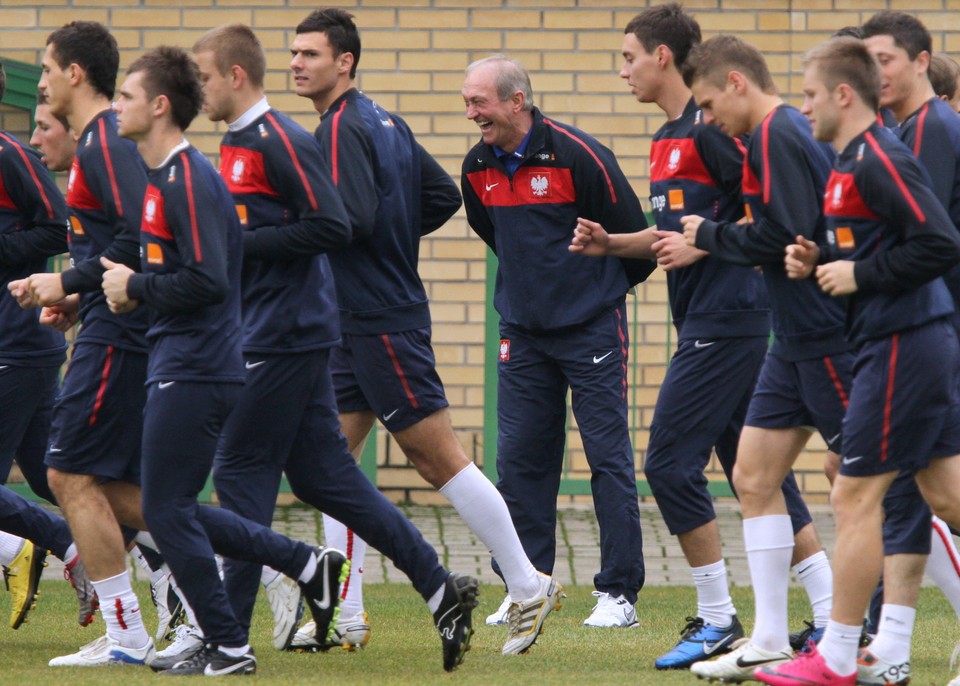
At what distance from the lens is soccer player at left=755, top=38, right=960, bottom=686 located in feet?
14.2

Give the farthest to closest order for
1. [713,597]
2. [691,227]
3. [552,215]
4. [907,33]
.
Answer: [552,215] < [713,597] < [907,33] < [691,227]

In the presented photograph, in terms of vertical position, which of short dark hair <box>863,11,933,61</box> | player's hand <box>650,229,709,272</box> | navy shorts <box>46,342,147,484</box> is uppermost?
short dark hair <box>863,11,933,61</box>

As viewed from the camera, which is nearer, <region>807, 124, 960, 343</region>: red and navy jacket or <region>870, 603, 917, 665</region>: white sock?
<region>807, 124, 960, 343</region>: red and navy jacket

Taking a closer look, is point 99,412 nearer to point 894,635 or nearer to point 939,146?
point 894,635

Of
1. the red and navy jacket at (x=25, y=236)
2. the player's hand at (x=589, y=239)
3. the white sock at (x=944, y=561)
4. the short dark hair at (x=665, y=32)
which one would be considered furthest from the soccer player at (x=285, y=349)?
the white sock at (x=944, y=561)

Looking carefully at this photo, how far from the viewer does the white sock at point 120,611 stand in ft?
17.2

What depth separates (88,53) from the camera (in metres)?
5.29

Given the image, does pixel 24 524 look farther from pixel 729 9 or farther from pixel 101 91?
pixel 729 9

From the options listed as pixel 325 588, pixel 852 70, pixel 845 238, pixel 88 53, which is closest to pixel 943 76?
pixel 852 70

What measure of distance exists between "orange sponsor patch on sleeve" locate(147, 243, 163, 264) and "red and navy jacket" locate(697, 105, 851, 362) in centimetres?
165

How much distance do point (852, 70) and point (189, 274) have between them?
1.98 m

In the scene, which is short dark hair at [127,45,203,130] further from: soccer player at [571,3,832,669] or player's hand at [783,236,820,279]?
player's hand at [783,236,820,279]

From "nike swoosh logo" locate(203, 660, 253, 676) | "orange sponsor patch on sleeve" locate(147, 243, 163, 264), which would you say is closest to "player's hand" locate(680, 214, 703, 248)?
"orange sponsor patch on sleeve" locate(147, 243, 163, 264)

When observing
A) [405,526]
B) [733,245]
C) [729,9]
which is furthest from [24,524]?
[729,9]
